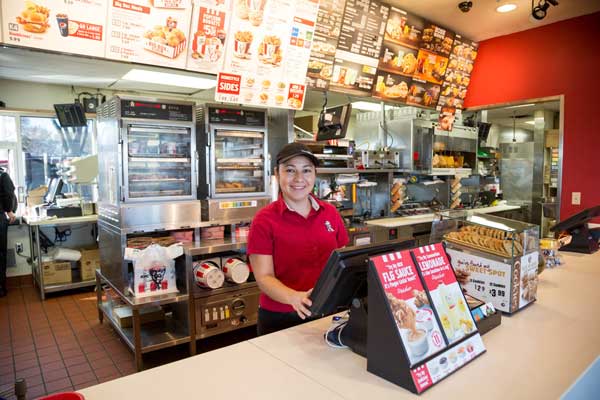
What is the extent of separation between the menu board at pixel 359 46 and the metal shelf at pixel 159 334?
114 inches

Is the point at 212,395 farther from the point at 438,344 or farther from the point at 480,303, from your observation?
the point at 480,303

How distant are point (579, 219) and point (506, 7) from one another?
9.08 ft

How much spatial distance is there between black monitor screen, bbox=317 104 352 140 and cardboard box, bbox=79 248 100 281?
3.72m

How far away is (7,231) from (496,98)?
7.30 meters

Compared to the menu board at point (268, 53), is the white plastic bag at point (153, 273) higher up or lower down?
lower down

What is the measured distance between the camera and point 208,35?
328 centimetres

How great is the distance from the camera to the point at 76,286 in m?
5.42

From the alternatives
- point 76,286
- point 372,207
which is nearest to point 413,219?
point 372,207

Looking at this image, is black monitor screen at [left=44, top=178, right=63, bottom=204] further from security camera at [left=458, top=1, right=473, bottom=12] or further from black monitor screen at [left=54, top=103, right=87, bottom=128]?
security camera at [left=458, top=1, right=473, bottom=12]

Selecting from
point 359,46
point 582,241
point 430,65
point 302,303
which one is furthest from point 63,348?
point 430,65

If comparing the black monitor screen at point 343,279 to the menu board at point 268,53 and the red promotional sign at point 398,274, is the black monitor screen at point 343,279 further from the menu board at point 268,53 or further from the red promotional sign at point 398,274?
the menu board at point 268,53

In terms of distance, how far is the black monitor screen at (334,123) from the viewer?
4.08 metres

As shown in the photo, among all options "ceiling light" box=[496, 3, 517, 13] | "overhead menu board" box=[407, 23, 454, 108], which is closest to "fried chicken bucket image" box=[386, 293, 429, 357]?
"overhead menu board" box=[407, 23, 454, 108]

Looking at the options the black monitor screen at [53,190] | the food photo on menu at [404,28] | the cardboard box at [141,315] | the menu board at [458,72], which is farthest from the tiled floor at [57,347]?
the menu board at [458,72]
